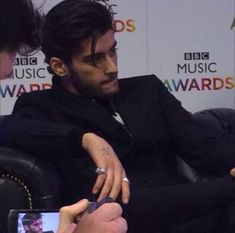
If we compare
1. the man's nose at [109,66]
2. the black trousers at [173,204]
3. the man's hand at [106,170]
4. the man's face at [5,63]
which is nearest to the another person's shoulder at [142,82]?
the man's nose at [109,66]

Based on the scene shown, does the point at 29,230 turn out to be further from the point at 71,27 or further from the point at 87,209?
the point at 71,27

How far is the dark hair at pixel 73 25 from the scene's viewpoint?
5.73ft

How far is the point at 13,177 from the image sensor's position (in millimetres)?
1616

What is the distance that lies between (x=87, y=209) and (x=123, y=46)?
5.76 ft

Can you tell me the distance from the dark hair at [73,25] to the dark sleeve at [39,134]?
206mm

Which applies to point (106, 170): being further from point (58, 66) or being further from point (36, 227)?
point (58, 66)

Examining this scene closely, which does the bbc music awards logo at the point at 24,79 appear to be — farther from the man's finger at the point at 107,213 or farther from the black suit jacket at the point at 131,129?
the man's finger at the point at 107,213

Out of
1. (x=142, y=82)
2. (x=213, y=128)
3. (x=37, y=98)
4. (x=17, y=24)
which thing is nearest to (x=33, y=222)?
(x=17, y=24)

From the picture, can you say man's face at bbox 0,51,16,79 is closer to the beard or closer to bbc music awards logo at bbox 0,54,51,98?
the beard

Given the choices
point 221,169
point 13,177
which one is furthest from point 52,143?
point 221,169

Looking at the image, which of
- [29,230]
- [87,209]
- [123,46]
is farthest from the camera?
[123,46]

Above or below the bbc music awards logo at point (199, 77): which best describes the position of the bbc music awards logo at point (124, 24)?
above

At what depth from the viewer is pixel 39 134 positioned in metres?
1.65

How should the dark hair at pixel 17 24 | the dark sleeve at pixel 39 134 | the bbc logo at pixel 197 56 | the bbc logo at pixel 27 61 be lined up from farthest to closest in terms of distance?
the bbc logo at pixel 197 56
the bbc logo at pixel 27 61
the dark sleeve at pixel 39 134
the dark hair at pixel 17 24
